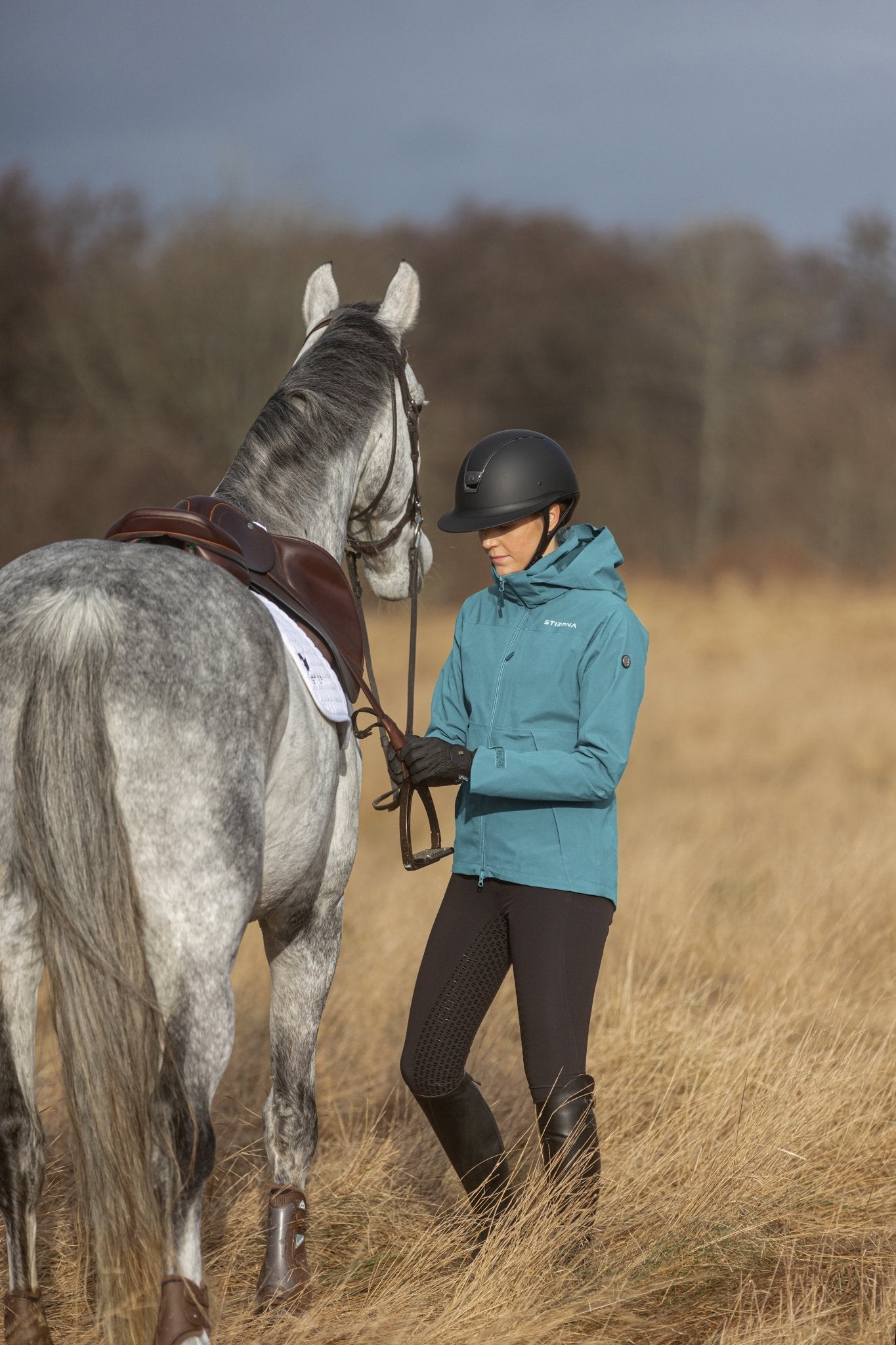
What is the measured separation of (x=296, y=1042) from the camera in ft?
9.73

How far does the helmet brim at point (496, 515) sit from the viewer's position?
2.96 meters

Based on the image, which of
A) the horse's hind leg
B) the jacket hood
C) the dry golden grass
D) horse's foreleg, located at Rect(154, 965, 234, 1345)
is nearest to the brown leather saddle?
the jacket hood

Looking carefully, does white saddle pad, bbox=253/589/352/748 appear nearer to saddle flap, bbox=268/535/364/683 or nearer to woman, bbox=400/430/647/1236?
saddle flap, bbox=268/535/364/683

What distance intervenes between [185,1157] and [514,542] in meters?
1.60

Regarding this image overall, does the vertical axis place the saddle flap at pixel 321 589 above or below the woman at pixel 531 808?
above

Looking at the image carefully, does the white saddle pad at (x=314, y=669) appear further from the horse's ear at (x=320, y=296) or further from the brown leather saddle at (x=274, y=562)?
the horse's ear at (x=320, y=296)

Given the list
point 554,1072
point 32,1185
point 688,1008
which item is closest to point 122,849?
point 32,1185

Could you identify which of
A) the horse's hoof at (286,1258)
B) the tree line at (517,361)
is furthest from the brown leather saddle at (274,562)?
the tree line at (517,361)

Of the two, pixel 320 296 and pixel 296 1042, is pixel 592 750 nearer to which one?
pixel 296 1042

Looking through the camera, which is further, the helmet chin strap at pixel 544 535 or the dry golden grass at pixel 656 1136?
the helmet chin strap at pixel 544 535

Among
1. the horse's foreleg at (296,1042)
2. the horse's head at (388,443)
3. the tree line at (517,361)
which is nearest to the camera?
the horse's foreleg at (296,1042)

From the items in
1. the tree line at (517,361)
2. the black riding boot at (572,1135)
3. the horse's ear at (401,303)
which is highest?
the tree line at (517,361)

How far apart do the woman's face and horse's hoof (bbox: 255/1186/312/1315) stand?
160 cm

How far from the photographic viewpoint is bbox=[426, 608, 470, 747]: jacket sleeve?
10.2 feet
